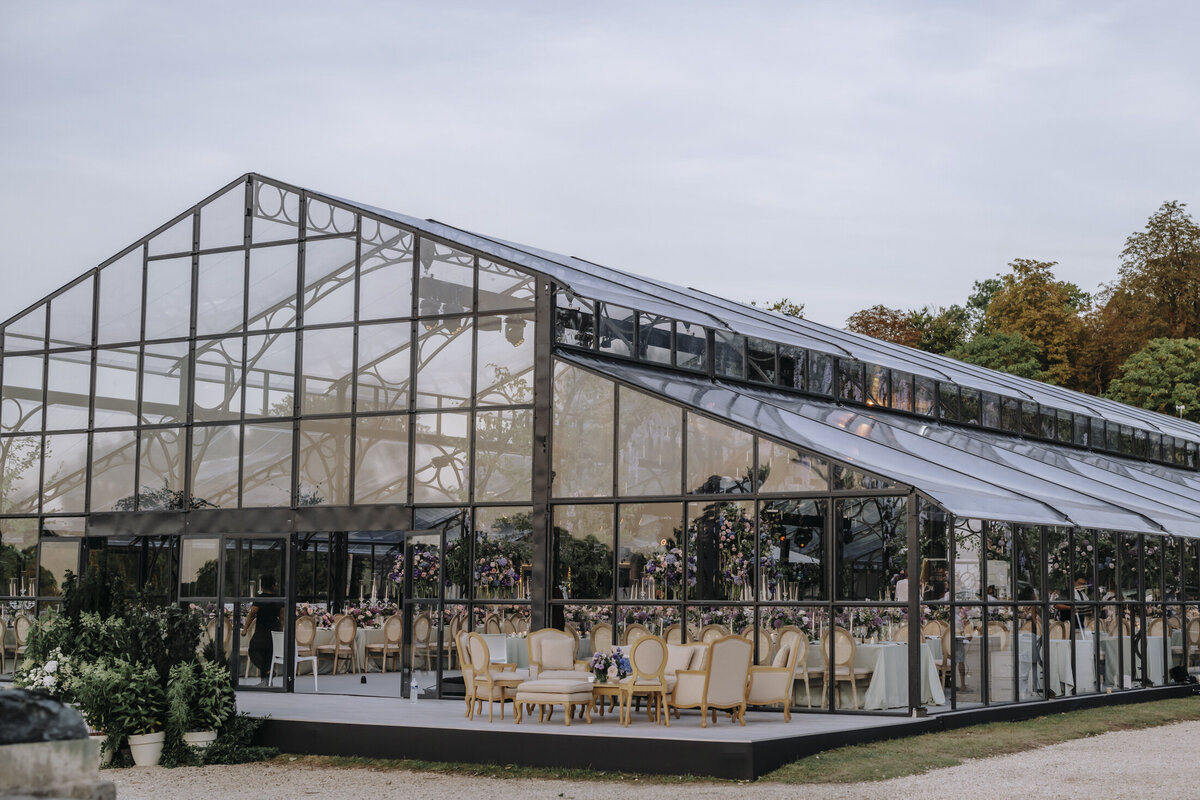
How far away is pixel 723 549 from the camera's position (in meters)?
14.3

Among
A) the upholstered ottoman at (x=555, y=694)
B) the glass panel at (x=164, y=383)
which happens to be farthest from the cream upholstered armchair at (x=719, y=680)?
the glass panel at (x=164, y=383)

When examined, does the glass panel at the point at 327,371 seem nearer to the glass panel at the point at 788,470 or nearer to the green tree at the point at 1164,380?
the glass panel at the point at 788,470

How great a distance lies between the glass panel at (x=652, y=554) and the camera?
14484mm

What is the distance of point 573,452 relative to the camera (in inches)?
605

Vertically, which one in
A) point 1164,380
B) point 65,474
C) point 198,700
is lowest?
point 198,700

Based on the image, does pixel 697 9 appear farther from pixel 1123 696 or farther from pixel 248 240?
pixel 1123 696

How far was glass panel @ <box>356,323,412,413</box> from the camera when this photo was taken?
16.5 meters

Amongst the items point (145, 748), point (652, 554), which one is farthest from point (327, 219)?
point (145, 748)

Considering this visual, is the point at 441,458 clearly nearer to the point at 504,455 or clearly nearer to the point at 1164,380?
the point at 504,455

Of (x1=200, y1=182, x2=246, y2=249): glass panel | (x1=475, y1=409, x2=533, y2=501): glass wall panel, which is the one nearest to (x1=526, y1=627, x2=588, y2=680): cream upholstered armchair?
(x1=475, y1=409, x2=533, y2=501): glass wall panel

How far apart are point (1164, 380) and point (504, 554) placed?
119 feet

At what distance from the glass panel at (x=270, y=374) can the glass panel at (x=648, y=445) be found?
4762 millimetres

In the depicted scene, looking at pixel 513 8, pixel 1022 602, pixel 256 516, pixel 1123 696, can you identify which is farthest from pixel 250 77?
pixel 1123 696

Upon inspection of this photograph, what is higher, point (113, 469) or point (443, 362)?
point (443, 362)
